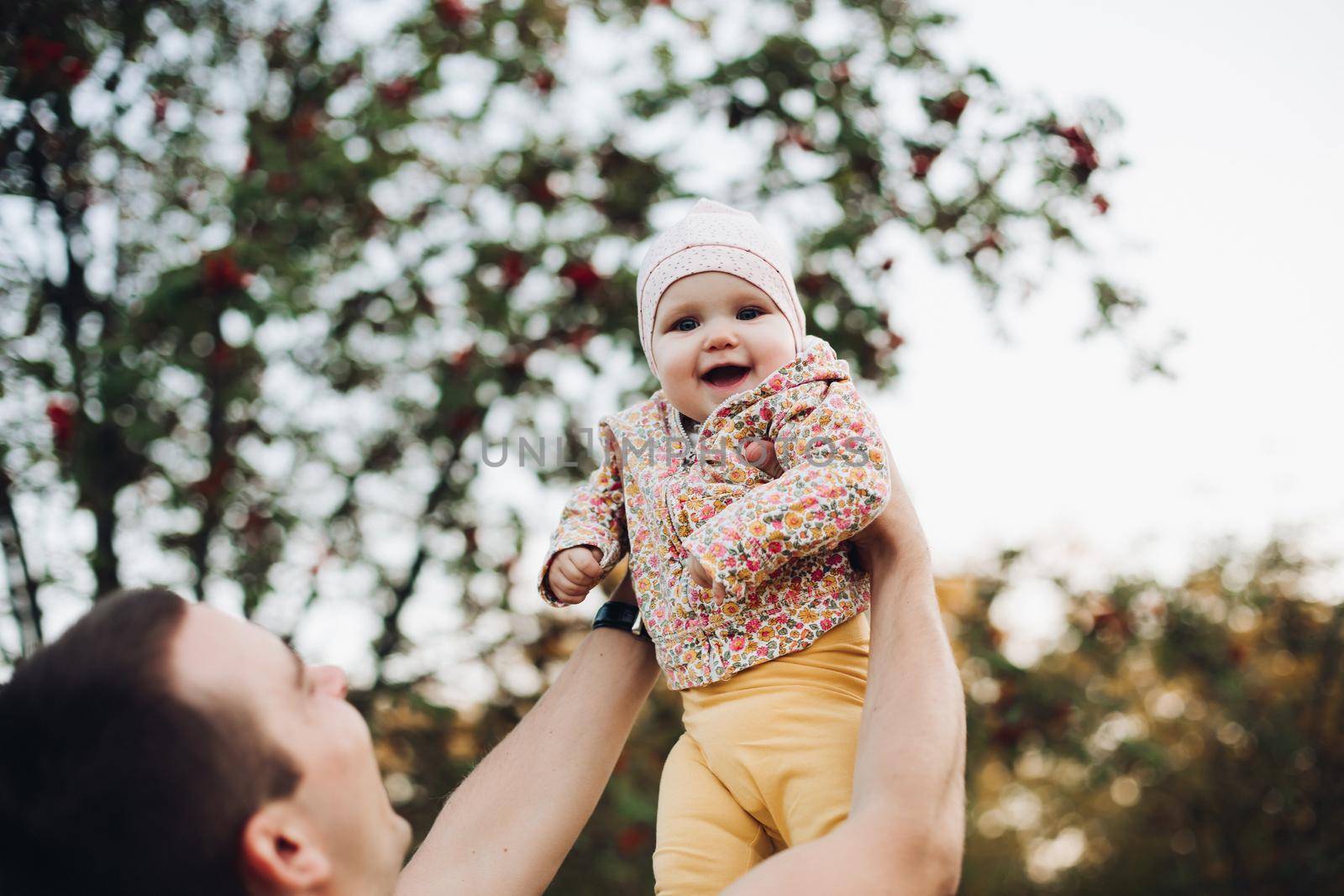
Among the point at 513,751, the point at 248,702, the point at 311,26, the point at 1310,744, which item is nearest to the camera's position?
the point at 248,702

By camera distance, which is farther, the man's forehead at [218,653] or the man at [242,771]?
the man's forehead at [218,653]

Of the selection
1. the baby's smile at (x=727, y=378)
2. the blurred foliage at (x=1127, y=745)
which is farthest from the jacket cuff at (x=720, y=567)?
the blurred foliage at (x=1127, y=745)

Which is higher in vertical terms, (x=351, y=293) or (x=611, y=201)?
(x=611, y=201)

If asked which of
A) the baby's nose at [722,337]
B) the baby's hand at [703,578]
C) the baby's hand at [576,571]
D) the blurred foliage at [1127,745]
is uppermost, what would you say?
the baby's nose at [722,337]

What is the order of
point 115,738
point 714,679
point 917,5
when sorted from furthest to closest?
1. point 917,5
2. point 714,679
3. point 115,738

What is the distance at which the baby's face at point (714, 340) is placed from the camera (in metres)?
2.18

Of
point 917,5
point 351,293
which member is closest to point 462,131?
point 351,293

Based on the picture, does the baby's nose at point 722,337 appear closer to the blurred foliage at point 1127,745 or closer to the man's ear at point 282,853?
the man's ear at point 282,853

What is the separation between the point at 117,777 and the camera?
1.45m

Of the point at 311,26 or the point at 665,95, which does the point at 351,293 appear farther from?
the point at 665,95

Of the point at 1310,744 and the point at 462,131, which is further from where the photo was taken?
the point at 1310,744

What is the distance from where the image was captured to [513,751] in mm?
2213

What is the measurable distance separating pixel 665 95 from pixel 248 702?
217 inches

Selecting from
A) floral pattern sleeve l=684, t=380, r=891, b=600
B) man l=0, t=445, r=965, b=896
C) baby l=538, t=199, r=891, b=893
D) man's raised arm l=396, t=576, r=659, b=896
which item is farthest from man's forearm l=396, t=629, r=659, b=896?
floral pattern sleeve l=684, t=380, r=891, b=600
